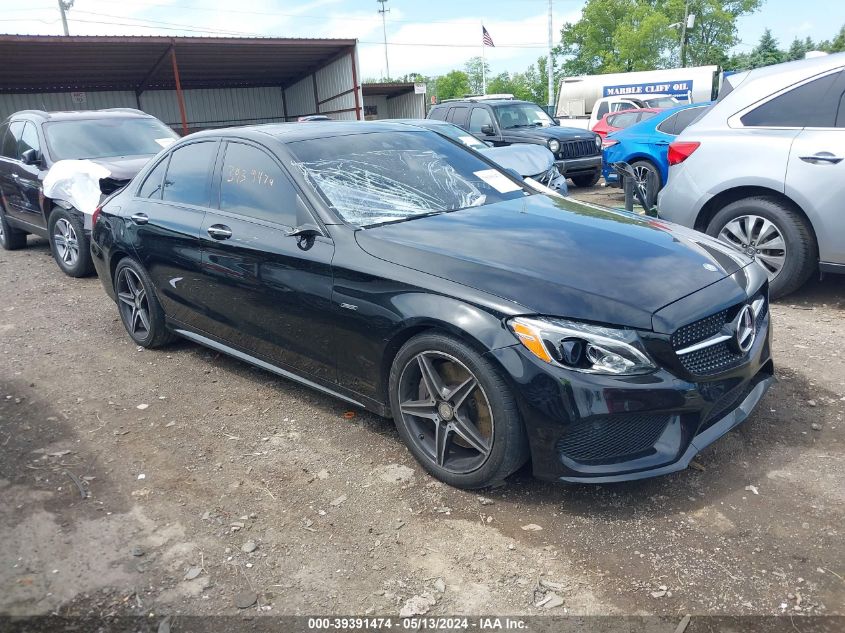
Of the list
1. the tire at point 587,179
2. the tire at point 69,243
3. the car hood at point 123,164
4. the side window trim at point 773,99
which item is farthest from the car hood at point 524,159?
the tire at point 587,179

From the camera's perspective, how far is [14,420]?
13.7 feet

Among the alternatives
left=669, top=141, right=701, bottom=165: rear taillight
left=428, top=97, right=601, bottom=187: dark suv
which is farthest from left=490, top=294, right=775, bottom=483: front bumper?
left=428, top=97, right=601, bottom=187: dark suv

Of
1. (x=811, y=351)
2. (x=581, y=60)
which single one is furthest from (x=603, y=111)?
(x=581, y=60)

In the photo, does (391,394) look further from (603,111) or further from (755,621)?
(603,111)

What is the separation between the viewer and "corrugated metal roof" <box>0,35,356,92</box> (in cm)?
1897

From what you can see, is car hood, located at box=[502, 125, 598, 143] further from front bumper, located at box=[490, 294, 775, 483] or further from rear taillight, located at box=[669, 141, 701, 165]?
front bumper, located at box=[490, 294, 775, 483]

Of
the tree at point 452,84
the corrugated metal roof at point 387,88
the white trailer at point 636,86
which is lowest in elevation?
the white trailer at point 636,86

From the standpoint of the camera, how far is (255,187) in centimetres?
396

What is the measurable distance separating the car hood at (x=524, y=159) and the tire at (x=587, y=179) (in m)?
5.36

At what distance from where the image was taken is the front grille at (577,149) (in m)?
12.7

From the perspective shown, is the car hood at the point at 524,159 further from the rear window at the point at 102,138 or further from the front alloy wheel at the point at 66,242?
the front alloy wheel at the point at 66,242

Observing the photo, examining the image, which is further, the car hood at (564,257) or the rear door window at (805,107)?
the rear door window at (805,107)

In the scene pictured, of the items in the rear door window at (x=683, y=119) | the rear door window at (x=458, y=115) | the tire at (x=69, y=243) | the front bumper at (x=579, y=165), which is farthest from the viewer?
the rear door window at (x=458, y=115)

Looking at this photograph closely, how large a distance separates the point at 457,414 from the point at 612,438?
683mm
